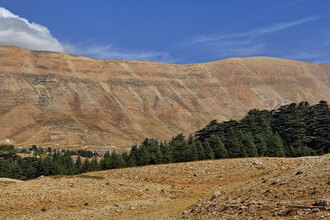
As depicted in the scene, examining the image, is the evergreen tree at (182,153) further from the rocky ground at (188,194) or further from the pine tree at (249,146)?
the rocky ground at (188,194)

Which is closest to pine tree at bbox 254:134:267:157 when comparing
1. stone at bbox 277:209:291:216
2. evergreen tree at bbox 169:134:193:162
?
evergreen tree at bbox 169:134:193:162

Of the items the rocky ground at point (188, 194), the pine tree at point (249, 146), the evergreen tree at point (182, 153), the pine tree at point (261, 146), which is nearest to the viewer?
the rocky ground at point (188, 194)

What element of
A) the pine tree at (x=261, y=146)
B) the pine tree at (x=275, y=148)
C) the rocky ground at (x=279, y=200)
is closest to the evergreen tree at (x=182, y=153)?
the pine tree at (x=261, y=146)

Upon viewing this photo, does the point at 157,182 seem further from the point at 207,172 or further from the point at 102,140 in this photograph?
the point at 102,140

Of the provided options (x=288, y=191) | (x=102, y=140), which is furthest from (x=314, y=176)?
(x=102, y=140)

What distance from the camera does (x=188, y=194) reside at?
24.9 meters

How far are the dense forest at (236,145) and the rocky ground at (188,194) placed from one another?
15494mm

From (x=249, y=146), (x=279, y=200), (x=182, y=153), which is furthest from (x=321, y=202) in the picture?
(x=182, y=153)

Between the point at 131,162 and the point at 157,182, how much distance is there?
27.7m

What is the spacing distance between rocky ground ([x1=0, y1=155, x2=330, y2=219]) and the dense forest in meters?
15.5

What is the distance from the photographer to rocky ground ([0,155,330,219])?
39.5 ft

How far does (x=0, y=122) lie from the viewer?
168 m

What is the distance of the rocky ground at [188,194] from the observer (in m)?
12.0

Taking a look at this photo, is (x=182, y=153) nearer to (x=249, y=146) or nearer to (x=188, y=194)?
(x=249, y=146)
